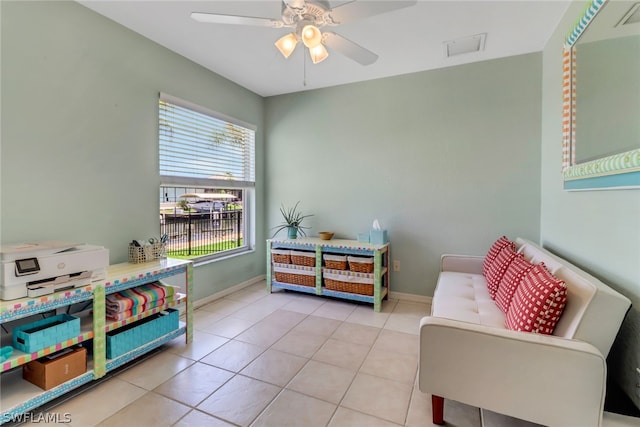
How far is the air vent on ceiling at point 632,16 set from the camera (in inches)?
50.9

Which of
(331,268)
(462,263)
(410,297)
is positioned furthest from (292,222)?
(462,263)

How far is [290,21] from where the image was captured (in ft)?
5.46

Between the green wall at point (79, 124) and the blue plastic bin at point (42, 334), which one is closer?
the blue plastic bin at point (42, 334)

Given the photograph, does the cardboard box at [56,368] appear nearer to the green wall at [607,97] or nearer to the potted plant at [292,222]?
the potted plant at [292,222]

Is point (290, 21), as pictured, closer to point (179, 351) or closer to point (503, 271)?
point (503, 271)

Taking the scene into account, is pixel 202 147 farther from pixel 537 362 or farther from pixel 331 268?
pixel 537 362

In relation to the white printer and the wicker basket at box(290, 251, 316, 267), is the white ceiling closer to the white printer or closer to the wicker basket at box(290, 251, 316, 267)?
the white printer

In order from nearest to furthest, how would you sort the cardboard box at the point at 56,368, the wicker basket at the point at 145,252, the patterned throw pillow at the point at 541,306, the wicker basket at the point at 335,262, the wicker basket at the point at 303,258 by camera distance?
1. the patterned throw pillow at the point at 541,306
2. the cardboard box at the point at 56,368
3. the wicker basket at the point at 145,252
4. the wicker basket at the point at 335,262
5. the wicker basket at the point at 303,258

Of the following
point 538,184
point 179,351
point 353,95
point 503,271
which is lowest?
point 179,351

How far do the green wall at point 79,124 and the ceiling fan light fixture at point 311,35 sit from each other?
1.66 metres

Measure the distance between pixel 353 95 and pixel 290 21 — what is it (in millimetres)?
1962

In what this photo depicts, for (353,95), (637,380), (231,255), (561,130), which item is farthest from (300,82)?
(637,380)

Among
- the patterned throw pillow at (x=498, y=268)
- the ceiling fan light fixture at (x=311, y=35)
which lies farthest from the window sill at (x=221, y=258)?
the patterned throw pillow at (x=498, y=268)

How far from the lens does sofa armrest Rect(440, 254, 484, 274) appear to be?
2.82 m
